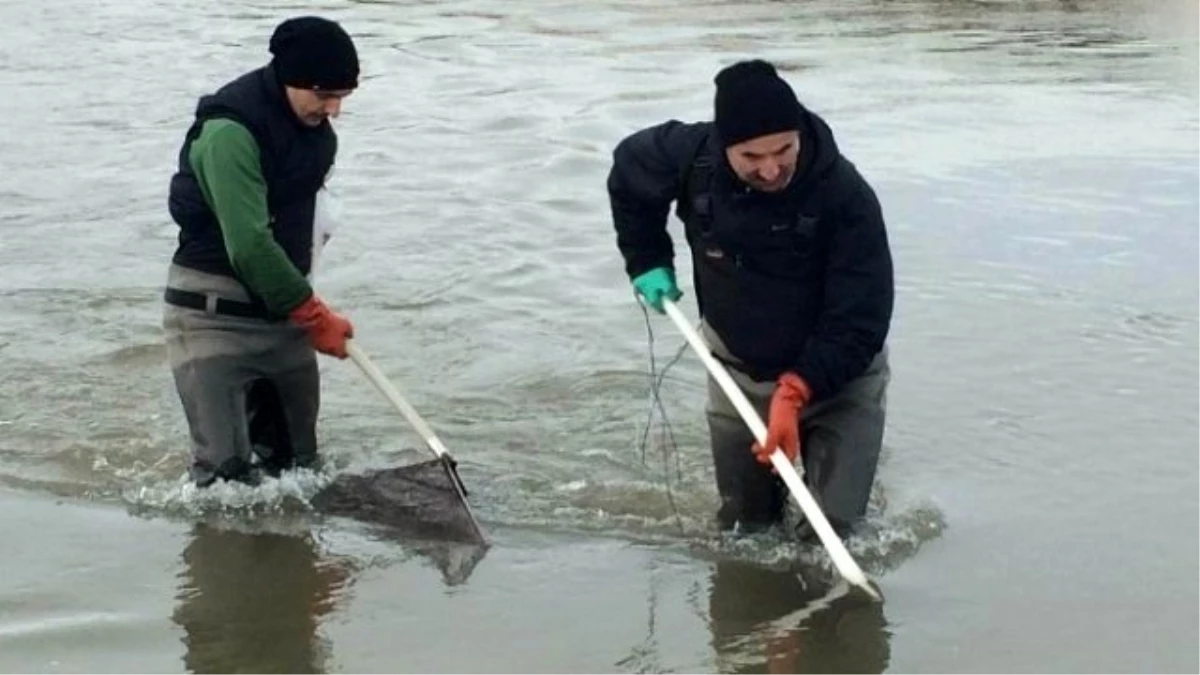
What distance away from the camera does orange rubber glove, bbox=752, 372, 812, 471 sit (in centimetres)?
547

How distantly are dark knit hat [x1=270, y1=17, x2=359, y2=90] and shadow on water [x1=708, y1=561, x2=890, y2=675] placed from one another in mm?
2113

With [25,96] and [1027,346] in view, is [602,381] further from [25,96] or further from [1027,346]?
[25,96]

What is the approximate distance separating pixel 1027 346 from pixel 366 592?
436 centimetres

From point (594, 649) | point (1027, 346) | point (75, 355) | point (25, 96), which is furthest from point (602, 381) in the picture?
point (25, 96)

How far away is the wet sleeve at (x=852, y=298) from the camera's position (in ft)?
17.9

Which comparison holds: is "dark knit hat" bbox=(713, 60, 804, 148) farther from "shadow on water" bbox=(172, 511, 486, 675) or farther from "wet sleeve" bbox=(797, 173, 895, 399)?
"shadow on water" bbox=(172, 511, 486, 675)

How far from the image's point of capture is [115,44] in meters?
22.5

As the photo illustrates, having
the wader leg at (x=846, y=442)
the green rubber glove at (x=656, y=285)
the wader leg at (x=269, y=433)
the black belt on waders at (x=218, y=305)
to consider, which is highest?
the green rubber glove at (x=656, y=285)

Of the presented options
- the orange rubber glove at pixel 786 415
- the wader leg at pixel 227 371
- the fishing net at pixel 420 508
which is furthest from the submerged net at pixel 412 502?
the orange rubber glove at pixel 786 415

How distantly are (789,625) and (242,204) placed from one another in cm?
225

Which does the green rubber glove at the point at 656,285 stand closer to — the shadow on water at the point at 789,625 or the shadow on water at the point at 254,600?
the shadow on water at the point at 789,625

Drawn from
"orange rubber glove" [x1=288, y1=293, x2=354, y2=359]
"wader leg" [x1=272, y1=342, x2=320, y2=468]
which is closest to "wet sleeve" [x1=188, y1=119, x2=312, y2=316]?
"orange rubber glove" [x1=288, y1=293, x2=354, y2=359]

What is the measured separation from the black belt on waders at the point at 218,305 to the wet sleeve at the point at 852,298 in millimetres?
2077

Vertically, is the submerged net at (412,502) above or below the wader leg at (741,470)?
below
